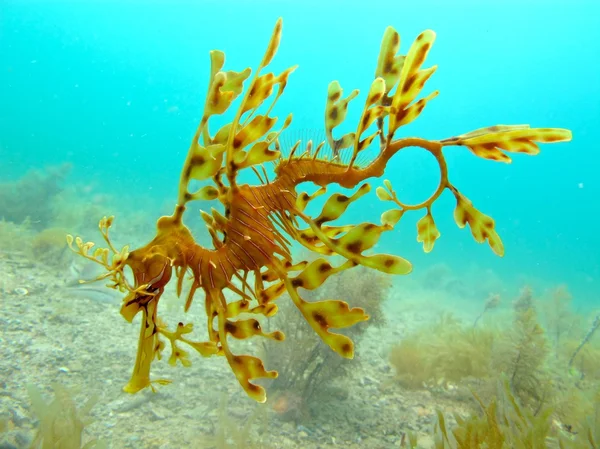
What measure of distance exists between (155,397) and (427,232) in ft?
11.6

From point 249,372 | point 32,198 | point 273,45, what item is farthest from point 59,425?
point 32,198

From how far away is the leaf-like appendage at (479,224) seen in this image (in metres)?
1.19

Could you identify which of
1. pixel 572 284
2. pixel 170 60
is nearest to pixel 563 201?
pixel 572 284

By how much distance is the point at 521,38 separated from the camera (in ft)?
197

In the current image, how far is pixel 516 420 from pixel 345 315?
7.88 feet

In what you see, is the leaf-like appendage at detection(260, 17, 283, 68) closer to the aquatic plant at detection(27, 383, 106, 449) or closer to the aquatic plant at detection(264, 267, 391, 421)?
the aquatic plant at detection(27, 383, 106, 449)

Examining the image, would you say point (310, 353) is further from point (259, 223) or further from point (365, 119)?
point (365, 119)

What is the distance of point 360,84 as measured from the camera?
77.6 meters

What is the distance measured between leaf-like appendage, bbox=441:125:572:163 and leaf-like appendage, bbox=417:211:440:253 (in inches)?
12.0

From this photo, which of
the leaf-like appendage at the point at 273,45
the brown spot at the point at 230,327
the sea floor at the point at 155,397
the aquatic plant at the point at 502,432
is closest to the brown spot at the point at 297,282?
the brown spot at the point at 230,327

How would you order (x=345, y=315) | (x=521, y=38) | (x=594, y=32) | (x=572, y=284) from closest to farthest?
(x=345, y=315) < (x=572, y=284) < (x=594, y=32) < (x=521, y=38)

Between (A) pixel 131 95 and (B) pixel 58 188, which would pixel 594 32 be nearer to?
(B) pixel 58 188

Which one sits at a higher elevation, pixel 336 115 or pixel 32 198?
pixel 32 198

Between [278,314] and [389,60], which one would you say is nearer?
[389,60]
